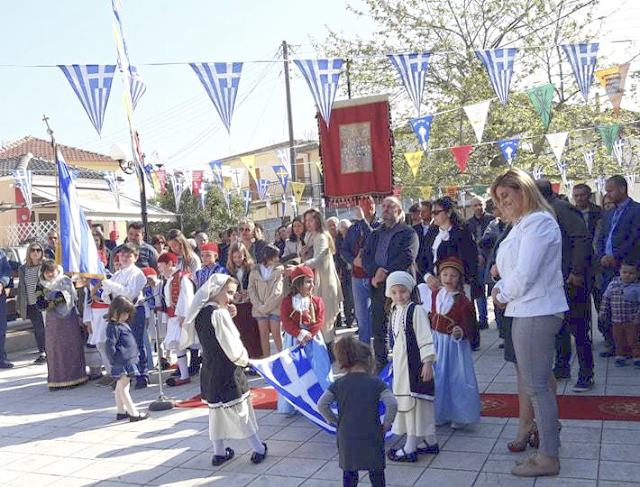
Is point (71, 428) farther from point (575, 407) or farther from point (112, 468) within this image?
point (575, 407)

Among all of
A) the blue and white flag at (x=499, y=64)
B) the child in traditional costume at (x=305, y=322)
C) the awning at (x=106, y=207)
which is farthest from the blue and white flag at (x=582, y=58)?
the awning at (x=106, y=207)

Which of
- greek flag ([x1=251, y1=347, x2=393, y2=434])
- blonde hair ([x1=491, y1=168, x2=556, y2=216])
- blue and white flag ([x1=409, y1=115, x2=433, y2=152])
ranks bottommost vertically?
greek flag ([x1=251, y1=347, x2=393, y2=434])

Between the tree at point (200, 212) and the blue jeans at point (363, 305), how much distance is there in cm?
2289

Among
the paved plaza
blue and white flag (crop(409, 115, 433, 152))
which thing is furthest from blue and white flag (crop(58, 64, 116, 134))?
blue and white flag (crop(409, 115, 433, 152))

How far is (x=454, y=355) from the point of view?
5.29 m

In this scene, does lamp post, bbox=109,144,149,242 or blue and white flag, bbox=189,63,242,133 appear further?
lamp post, bbox=109,144,149,242

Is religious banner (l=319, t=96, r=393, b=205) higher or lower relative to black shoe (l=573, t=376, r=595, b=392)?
higher

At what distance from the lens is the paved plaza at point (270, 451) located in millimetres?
4340

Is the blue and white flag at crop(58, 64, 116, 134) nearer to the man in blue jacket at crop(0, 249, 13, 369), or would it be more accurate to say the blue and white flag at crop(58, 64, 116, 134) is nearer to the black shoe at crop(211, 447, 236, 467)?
the man in blue jacket at crop(0, 249, 13, 369)

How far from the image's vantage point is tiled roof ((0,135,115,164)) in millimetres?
39531

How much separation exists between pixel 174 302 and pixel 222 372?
308cm

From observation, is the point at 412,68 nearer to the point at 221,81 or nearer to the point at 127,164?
the point at 221,81

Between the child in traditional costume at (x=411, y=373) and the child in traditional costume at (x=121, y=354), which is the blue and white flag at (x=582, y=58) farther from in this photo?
the child in traditional costume at (x=121, y=354)

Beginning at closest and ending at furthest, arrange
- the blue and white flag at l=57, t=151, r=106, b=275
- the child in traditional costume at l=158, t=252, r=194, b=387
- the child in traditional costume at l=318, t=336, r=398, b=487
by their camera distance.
Answer: the child in traditional costume at l=318, t=336, r=398, b=487
the blue and white flag at l=57, t=151, r=106, b=275
the child in traditional costume at l=158, t=252, r=194, b=387
